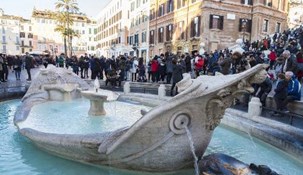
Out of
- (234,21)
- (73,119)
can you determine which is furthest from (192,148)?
(234,21)

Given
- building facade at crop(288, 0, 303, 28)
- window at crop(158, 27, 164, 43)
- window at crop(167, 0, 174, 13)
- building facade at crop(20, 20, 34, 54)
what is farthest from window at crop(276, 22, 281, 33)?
building facade at crop(20, 20, 34, 54)

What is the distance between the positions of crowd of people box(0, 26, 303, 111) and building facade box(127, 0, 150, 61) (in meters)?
21.8

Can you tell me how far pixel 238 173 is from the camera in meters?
3.87

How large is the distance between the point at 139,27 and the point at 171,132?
41711mm

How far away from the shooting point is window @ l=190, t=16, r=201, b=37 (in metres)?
29.3

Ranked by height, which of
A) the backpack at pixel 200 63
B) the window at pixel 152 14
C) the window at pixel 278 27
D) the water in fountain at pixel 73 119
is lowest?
the water in fountain at pixel 73 119

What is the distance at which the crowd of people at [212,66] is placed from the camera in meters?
8.28

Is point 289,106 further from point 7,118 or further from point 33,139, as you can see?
point 7,118

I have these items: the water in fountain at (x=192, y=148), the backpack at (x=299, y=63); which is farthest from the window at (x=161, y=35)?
the water in fountain at (x=192, y=148)

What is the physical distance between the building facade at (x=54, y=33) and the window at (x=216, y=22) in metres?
56.1

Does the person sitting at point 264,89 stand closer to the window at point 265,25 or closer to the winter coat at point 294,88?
the winter coat at point 294,88

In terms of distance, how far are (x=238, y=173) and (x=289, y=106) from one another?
5497 mm

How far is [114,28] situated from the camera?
195ft

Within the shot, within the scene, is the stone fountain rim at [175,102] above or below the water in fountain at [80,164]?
above
